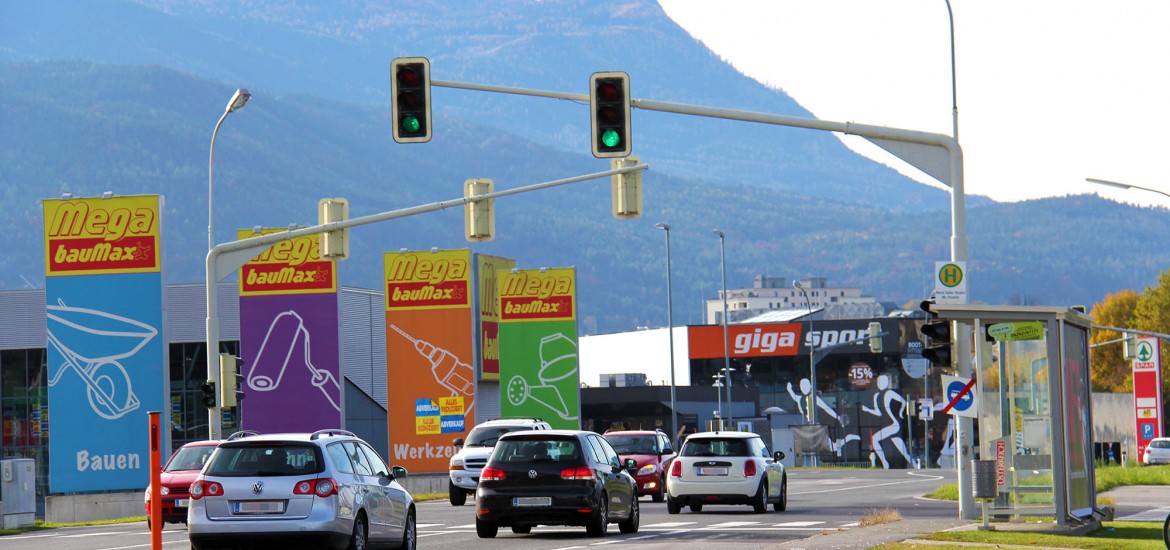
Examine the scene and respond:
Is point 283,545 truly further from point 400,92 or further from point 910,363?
point 910,363

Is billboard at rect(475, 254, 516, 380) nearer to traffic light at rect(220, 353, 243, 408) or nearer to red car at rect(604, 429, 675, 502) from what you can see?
red car at rect(604, 429, 675, 502)

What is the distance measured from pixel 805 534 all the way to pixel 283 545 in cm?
871

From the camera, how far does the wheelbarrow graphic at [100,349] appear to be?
3966 cm

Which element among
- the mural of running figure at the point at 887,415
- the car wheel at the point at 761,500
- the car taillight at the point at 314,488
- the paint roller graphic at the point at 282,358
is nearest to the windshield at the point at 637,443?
the car wheel at the point at 761,500

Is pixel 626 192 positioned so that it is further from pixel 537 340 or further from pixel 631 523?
pixel 537 340

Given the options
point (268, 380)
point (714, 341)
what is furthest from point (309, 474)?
point (714, 341)

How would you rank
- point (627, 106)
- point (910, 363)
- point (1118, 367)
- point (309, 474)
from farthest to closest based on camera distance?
1. point (1118, 367)
2. point (910, 363)
3. point (627, 106)
4. point (309, 474)

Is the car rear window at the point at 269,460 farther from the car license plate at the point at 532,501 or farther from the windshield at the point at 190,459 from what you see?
the windshield at the point at 190,459

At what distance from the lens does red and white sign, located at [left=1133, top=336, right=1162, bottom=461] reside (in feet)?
206

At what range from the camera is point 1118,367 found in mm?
115438

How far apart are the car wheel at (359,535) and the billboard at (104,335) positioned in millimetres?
21595

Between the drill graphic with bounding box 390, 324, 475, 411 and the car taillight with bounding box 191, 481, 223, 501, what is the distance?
33.6 meters

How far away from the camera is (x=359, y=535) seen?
18719 millimetres

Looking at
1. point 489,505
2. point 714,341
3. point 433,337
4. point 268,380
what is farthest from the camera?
point 714,341
